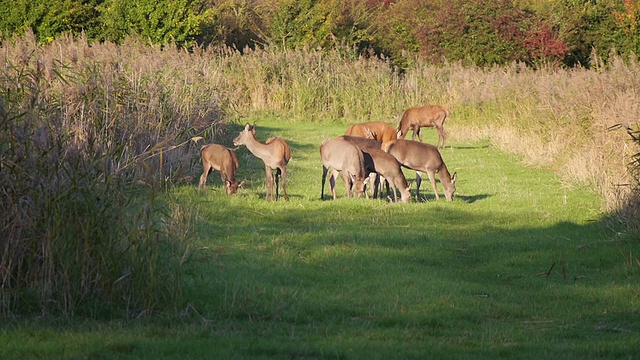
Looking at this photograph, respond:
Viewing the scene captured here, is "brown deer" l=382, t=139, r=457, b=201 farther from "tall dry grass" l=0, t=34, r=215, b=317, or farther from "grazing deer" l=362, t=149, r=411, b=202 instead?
"tall dry grass" l=0, t=34, r=215, b=317

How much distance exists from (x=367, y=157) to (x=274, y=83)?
685 inches

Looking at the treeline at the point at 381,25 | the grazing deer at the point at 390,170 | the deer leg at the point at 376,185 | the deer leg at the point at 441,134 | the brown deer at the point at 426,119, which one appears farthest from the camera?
the treeline at the point at 381,25

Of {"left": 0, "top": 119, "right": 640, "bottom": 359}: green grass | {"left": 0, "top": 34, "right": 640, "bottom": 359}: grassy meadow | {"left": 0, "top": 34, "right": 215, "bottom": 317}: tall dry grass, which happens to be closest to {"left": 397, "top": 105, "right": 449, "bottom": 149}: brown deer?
{"left": 0, "top": 34, "right": 640, "bottom": 359}: grassy meadow

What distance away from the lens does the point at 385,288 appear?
8672mm

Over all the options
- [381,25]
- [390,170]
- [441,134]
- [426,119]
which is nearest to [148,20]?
[381,25]

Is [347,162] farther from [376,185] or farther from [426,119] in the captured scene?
[426,119]

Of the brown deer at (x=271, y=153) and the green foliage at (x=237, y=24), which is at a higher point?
the green foliage at (x=237, y=24)

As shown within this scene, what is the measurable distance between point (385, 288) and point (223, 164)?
6.46 meters

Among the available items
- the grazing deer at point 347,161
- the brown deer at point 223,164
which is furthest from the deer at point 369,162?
the brown deer at point 223,164

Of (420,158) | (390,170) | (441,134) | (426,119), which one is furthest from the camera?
(441,134)

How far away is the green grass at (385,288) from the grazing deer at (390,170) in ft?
2.78

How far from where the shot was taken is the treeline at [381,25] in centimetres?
3669

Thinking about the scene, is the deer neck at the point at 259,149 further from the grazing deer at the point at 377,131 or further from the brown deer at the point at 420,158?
the grazing deer at the point at 377,131

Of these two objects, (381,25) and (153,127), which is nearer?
(153,127)
